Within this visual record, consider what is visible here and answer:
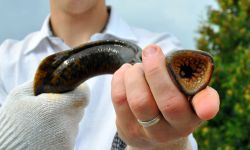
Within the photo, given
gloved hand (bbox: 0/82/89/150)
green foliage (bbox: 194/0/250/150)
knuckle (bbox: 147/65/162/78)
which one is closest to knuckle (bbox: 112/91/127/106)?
knuckle (bbox: 147/65/162/78)

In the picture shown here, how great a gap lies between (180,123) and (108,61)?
631 millimetres

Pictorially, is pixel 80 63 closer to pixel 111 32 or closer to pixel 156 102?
pixel 156 102

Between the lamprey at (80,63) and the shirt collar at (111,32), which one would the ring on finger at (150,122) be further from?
the shirt collar at (111,32)

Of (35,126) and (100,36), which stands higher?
(35,126)

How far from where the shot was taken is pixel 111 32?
3.13 meters

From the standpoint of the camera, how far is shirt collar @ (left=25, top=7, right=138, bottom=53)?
3135mm

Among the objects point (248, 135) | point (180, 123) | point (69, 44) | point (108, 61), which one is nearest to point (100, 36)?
point (69, 44)

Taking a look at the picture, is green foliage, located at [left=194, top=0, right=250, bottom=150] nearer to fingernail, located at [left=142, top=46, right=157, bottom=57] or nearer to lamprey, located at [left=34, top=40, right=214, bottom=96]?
lamprey, located at [left=34, top=40, right=214, bottom=96]

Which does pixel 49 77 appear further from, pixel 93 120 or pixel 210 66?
pixel 93 120

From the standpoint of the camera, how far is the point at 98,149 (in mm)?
2891

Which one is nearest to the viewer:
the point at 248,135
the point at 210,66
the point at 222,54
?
the point at 210,66

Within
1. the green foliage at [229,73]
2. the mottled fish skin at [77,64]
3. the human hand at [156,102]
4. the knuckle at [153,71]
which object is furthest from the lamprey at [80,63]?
the green foliage at [229,73]

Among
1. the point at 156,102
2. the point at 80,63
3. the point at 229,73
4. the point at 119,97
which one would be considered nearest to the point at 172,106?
the point at 156,102

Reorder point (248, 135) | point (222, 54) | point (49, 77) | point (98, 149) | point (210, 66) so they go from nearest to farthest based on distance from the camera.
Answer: point (210, 66)
point (49, 77)
point (98, 149)
point (248, 135)
point (222, 54)
